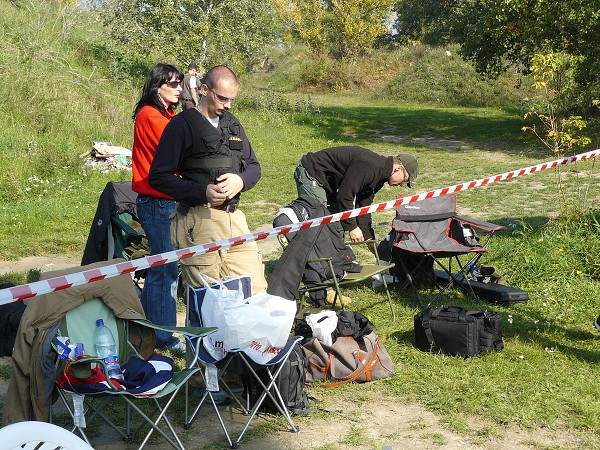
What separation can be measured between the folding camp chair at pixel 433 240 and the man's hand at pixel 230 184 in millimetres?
2150

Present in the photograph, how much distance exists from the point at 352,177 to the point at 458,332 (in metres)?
1.76

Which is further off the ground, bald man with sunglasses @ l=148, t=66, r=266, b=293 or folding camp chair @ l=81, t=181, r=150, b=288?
bald man with sunglasses @ l=148, t=66, r=266, b=293

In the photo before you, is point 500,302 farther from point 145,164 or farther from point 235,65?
point 235,65

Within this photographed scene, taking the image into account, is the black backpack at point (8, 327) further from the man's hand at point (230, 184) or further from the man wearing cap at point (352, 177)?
the man wearing cap at point (352, 177)

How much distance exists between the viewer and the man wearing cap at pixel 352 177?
656 cm

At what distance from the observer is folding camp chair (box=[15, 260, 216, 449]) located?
146 inches

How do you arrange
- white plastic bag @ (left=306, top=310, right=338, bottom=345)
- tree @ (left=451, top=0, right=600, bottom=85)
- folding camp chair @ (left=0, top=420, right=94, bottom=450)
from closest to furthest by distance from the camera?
folding camp chair @ (left=0, top=420, right=94, bottom=450), white plastic bag @ (left=306, top=310, right=338, bottom=345), tree @ (left=451, top=0, right=600, bottom=85)

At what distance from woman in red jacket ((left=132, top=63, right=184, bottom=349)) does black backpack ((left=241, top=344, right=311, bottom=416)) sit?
1138mm

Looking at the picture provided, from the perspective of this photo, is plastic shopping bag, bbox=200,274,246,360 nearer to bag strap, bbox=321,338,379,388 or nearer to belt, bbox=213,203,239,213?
belt, bbox=213,203,239,213

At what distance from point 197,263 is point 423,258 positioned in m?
2.70

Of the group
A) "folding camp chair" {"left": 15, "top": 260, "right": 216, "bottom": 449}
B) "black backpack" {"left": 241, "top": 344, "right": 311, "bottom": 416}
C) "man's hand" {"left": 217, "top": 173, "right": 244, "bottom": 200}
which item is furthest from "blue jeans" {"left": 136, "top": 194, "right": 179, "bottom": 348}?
"black backpack" {"left": 241, "top": 344, "right": 311, "bottom": 416}

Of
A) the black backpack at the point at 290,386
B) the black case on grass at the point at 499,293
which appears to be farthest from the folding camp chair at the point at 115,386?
the black case on grass at the point at 499,293

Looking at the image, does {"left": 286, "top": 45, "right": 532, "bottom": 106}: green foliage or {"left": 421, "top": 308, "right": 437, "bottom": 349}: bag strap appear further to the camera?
{"left": 286, "top": 45, "right": 532, "bottom": 106}: green foliage

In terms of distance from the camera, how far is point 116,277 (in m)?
4.35
